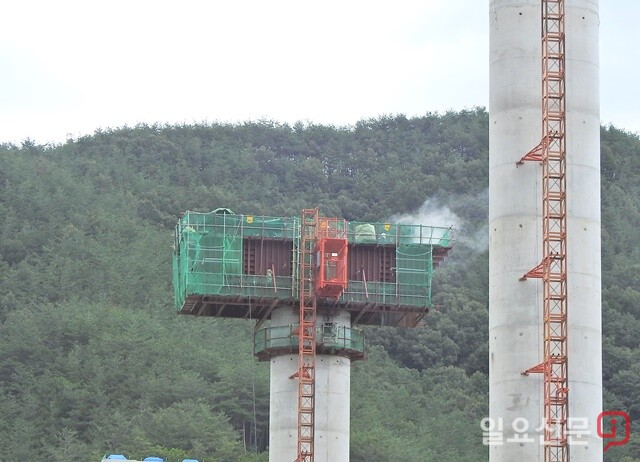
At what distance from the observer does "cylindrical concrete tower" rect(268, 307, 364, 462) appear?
8794 cm

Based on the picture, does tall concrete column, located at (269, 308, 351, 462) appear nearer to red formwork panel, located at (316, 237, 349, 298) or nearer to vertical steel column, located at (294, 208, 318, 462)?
vertical steel column, located at (294, 208, 318, 462)

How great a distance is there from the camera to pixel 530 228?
6844 centimetres

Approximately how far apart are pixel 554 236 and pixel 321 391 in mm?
24588

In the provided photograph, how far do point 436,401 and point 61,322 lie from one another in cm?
3680

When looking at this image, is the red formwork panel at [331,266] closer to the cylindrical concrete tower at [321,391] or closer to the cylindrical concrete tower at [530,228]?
the cylindrical concrete tower at [321,391]

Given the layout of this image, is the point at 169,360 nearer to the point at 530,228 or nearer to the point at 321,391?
the point at 321,391

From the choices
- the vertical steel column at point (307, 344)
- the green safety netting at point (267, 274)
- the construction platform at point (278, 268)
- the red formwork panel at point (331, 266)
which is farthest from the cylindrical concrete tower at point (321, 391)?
the red formwork panel at point (331, 266)

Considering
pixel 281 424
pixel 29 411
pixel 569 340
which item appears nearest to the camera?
pixel 569 340

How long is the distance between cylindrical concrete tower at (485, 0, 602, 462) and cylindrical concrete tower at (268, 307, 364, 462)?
20768 mm

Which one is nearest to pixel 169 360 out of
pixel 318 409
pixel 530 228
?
pixel 318 409

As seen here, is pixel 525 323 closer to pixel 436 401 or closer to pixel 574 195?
pixel 574 195

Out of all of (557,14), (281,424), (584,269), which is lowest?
(281,424)

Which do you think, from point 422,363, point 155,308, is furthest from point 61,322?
point 422,363

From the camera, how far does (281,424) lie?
3484 inches
